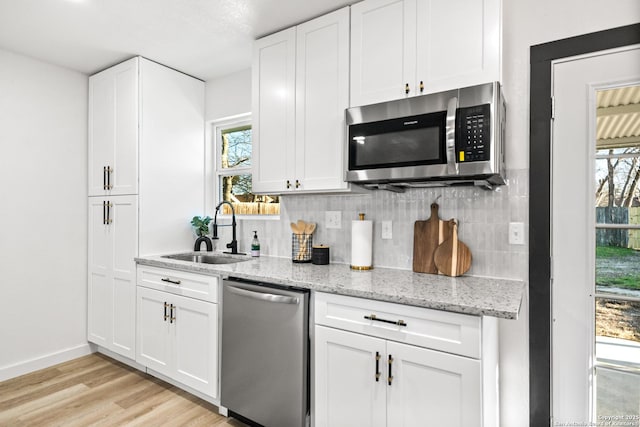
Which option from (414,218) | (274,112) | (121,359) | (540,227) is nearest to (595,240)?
(540,227)

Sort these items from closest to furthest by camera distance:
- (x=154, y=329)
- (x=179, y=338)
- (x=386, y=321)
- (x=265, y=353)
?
(x=386, y=321)
(x=265, y=353)
(x=179, y=338)
(x=154, y=329)

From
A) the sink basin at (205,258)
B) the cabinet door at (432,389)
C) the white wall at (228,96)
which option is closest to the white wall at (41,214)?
the sink basin at (205,258)

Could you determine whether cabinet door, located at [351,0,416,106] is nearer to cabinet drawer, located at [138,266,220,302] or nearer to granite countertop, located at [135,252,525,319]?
granite countertop, located at [135,252,525,319]

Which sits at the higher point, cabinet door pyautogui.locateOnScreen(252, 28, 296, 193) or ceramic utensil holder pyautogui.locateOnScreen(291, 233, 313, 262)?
cabinet door pyautogui.locateOnScreen(252, 28, 296, 193)

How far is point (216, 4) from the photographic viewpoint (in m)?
2.12

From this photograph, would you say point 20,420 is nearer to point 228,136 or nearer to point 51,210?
point 51,210

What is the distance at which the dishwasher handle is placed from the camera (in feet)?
6.08

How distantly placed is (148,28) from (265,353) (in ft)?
7.22

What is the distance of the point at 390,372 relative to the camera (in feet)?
5.08

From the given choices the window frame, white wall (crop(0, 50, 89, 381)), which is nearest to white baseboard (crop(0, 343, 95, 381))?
white wall (crop(0, 50, 89, 381))

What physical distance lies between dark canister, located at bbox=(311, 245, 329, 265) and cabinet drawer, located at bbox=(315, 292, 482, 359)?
60 centimetres

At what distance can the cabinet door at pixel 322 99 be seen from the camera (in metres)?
2.12

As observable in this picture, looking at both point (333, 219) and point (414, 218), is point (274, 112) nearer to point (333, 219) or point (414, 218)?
point (333, 219)

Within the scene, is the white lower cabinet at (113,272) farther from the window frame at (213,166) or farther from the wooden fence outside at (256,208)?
the wooden fence outside at (256,208)
